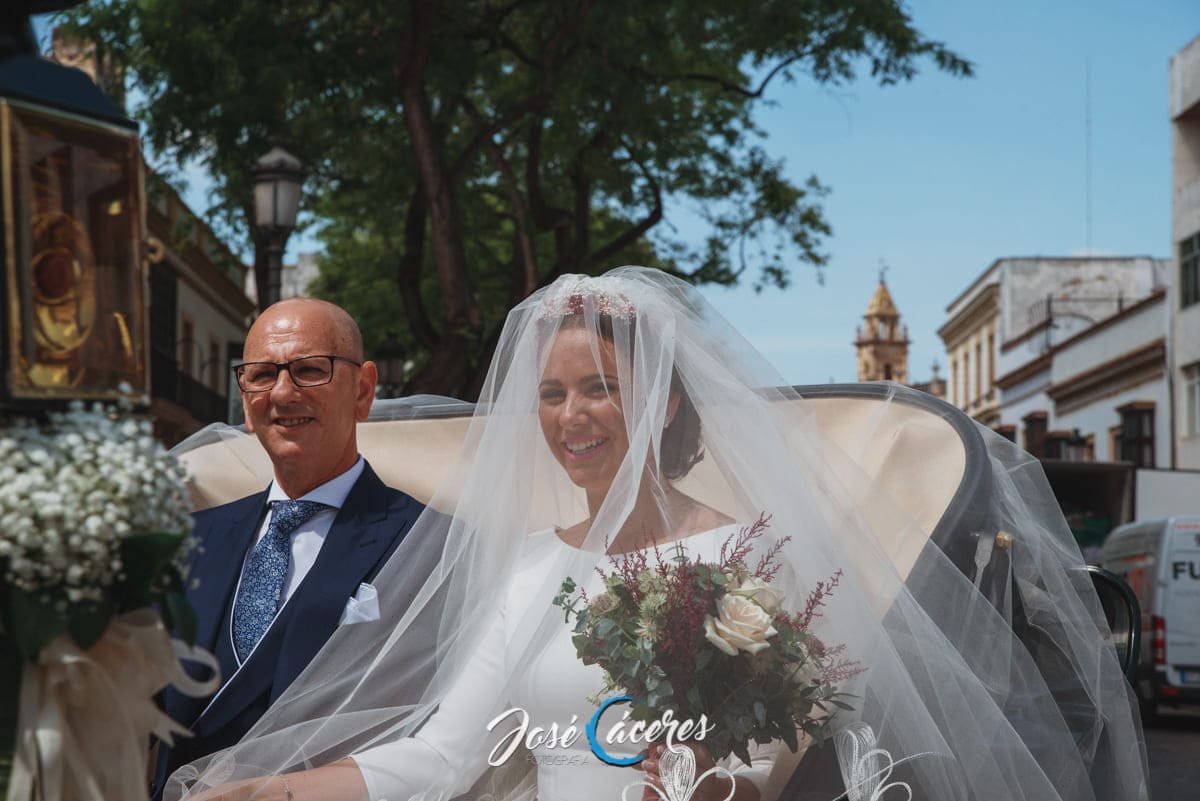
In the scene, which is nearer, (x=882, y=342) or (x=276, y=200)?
(x=276, y=200)

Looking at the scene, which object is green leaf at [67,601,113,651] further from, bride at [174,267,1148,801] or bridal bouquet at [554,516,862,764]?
bride at [174,267,1148,801]

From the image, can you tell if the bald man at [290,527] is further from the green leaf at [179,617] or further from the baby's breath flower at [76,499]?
the baby's breath flower at [76,499]

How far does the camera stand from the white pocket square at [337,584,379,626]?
3957 mm

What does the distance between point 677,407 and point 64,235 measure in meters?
2.26

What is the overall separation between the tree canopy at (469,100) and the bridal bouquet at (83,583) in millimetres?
10165

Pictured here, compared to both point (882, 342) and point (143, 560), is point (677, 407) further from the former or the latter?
point (882, 342)

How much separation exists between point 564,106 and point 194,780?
1277 cm

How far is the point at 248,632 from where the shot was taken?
403cm

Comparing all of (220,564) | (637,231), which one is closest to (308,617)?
(220,564)

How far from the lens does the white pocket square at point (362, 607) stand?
3957 mm

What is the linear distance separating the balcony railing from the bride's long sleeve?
25.0 m

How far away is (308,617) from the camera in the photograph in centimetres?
395

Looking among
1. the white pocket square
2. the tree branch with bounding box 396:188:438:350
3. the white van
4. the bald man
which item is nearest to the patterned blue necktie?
the bald man

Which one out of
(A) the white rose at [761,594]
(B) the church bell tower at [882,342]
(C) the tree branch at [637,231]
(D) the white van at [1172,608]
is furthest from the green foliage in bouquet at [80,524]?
(B) the church bell tower at [882,342]
